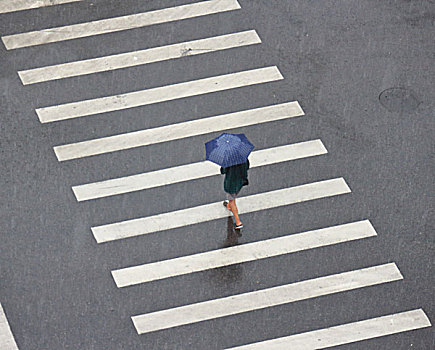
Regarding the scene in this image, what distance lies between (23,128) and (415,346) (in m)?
7.51

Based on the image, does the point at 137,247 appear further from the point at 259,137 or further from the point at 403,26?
the point at 403,26

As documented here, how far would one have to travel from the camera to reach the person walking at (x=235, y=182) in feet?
49.4

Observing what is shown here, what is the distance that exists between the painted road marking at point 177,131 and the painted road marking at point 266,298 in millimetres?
3486

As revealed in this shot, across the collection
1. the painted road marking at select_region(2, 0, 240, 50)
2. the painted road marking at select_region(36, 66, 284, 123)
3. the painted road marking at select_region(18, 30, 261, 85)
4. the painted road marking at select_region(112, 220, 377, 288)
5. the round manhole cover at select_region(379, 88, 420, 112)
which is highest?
the painted road marking at select_region(2, 0, 240, 50)

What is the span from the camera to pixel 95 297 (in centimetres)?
1469

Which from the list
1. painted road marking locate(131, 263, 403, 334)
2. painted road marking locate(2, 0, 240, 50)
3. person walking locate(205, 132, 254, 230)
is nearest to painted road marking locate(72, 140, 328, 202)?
A: person walking locate(205, 132, 254, 230)

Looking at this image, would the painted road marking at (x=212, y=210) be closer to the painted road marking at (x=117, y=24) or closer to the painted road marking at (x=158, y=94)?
the painted road marking at (x=158, y=94)

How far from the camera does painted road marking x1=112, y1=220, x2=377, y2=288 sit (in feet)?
49.2

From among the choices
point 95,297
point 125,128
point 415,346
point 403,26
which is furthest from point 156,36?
point 415,346

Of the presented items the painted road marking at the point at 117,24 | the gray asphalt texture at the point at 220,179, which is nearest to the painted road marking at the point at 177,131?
the gray asphalt texture at the point at 220,179

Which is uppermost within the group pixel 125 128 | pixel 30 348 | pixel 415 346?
pixel 125 128

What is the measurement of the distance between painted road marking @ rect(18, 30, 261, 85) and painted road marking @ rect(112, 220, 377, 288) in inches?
184

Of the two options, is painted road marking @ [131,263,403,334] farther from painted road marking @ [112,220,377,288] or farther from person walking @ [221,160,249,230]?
person walking @ [221,160,249,230]

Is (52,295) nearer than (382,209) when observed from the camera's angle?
Yes
